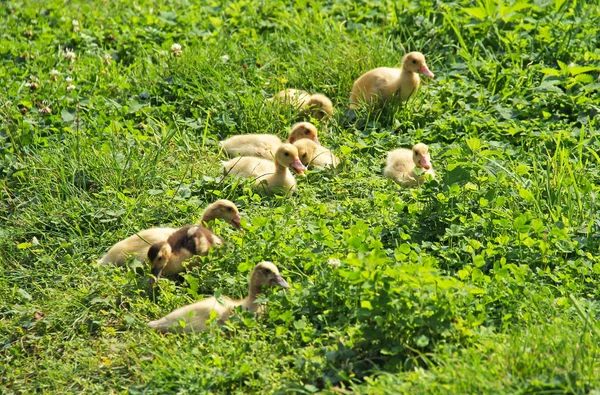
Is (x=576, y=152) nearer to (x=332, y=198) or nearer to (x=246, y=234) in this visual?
(x=332, y=198)

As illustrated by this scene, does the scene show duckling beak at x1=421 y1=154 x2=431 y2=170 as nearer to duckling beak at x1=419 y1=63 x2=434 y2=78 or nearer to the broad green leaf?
duckling beak at x1=419 y1=63 x2=434 y2=78

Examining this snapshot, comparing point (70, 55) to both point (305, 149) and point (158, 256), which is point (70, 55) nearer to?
point (305, 149)

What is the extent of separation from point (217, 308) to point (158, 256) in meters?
0.56

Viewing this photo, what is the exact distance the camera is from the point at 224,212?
5.67 metres

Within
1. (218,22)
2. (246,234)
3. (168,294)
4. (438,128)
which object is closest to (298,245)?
(246,234)

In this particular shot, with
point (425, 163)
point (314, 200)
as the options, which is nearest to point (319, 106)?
point (314, 200)

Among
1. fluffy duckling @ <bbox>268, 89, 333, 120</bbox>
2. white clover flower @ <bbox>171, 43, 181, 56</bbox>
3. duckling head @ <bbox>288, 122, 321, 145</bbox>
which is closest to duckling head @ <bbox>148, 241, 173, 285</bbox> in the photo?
duckling head @ <bbox>288, 122, 321, 145</bbox>

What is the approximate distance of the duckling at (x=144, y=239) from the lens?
215 inches

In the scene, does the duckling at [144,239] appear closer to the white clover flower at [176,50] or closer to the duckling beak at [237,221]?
the duckling beak at [237,221]

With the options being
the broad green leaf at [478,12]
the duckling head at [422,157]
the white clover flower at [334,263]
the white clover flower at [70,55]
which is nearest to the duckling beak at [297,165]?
the duckling head at [422,157]

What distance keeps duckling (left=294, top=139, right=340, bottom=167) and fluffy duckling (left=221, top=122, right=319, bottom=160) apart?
0.10 metres

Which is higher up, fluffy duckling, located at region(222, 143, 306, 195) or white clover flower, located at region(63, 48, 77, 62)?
white clover flower, located at region(63, 48, 77, 62)

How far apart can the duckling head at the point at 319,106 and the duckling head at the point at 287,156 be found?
0.95m

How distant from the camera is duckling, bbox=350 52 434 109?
7.00 m
